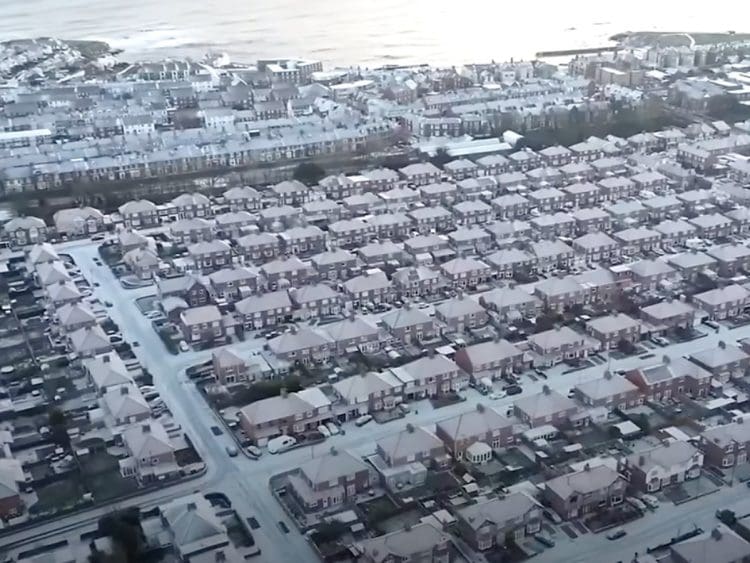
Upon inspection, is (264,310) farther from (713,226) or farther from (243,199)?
(713,226)

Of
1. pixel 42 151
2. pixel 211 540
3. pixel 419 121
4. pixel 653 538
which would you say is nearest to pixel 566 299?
pixel 653 538

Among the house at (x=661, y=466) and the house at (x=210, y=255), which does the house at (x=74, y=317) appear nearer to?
the house at (x=210, y=255)

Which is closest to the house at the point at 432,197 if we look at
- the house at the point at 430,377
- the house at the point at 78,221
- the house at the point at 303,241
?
the house at the point at 303,241

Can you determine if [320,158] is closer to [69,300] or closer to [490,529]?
[69,300]

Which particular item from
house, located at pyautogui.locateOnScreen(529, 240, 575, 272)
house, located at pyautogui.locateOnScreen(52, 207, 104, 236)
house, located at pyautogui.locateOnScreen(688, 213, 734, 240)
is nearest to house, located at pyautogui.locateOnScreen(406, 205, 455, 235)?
house, located at pyautogui.locateOnScreen(529, 240, 575, 272)

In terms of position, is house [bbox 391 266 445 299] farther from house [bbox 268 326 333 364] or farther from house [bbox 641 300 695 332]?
house [bbox 641 300 695 332]

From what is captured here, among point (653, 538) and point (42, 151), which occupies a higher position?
point (42, 151)

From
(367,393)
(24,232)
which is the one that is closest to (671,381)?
(367,393)
